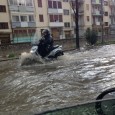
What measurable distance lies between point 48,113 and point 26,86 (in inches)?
237

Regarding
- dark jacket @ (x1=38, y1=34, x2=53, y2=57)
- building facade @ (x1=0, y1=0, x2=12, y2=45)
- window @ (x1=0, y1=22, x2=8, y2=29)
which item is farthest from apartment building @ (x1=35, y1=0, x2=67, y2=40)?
dark jacket @ (x1=38, y1=34, x2=53, y2=57)

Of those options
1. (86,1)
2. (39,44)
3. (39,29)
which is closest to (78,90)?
(39,44)

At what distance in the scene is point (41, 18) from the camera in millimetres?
50688

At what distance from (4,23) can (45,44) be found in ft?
97.3

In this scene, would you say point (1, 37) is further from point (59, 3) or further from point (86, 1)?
point (86, 1)

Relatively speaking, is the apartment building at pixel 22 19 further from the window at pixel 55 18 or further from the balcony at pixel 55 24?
the window at pixel 55 18

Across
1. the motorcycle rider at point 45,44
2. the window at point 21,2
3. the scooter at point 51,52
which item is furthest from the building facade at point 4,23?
Result: the motorcycle rider at point 45,44

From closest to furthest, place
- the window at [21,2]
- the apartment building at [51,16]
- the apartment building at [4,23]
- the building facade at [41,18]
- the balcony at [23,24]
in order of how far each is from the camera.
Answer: the apartment building at [4,23]
the building facade at [41,18]
the balcony at [23,24]
the window at [21,2]
the apartment building at [51,16]

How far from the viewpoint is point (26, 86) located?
836 centimetres

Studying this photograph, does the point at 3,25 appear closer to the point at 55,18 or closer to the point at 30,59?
the point at 55,18

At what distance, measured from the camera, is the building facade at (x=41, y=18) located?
43.7 meters

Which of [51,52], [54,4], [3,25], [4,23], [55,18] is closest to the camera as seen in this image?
[51,52]

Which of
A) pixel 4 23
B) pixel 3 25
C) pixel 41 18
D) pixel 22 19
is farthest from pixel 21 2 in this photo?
pixel 3 25

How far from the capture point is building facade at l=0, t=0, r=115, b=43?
1720 inches
